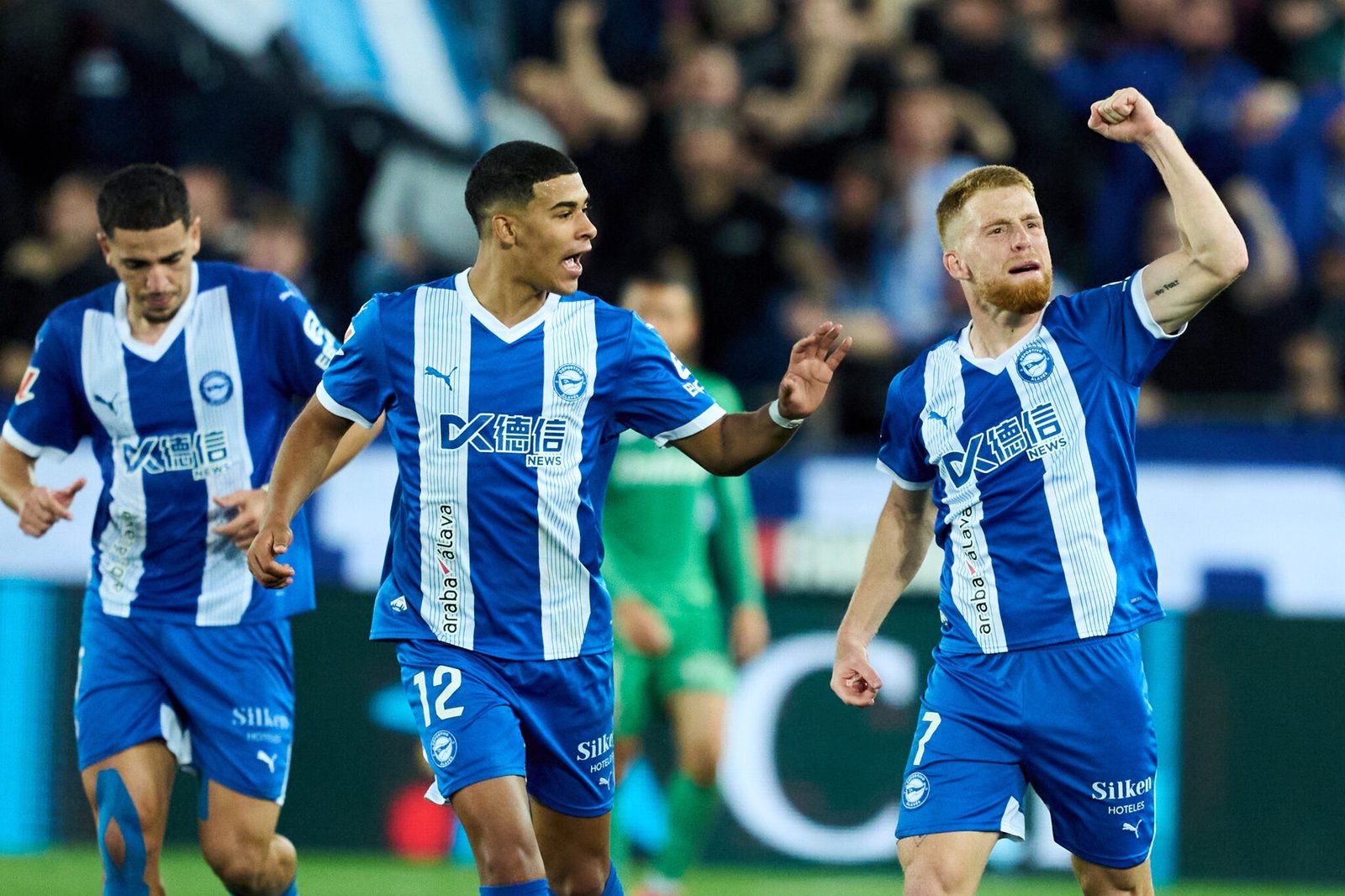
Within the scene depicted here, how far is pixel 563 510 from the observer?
5.47 metres

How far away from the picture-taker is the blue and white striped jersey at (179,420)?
20.4 feet

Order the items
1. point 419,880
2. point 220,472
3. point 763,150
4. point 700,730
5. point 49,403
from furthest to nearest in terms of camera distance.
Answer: point 763,150 → point 419,880 → point 700,730 → point 49,403 → point 220,472

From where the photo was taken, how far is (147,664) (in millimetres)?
6184

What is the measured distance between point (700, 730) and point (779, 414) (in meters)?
3.33

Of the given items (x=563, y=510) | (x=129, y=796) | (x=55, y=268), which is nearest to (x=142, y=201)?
(x=563, y=510)

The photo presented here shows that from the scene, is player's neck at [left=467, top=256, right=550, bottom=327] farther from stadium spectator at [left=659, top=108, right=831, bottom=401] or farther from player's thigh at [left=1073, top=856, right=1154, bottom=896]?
stadium spectator at [left=659, top=108, right=831, bottom=401]

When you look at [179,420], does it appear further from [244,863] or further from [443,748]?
[443,748]

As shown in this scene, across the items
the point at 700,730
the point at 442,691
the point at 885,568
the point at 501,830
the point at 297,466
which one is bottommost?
the point at 700,730

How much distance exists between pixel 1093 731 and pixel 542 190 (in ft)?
7.12

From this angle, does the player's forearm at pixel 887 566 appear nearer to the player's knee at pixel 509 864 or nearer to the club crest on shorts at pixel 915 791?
the club crest on shorts at pixel 915 791

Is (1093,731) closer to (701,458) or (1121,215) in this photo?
(701,458)

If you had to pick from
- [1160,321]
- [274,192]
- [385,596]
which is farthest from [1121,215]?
[385,596]

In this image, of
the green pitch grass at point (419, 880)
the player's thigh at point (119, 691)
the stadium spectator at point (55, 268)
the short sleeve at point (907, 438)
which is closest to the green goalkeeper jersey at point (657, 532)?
the green pitch grass at point (419, 880)

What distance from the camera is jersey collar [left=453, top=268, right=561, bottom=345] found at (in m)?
5.51
